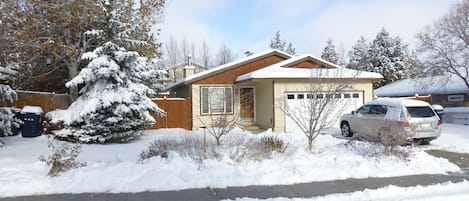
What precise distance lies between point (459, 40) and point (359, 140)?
866 inches

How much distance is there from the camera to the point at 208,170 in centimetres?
809

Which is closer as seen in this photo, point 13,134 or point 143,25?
point 13,134

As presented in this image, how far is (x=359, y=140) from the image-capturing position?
1045 cm

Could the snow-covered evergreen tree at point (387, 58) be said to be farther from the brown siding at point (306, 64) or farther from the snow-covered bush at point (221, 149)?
the snow-covered bush at point (221, 149)

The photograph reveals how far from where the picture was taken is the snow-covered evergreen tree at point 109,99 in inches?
532

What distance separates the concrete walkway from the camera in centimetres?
645

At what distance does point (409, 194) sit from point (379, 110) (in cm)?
762

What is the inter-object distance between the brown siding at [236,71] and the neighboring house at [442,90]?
15.3 meters

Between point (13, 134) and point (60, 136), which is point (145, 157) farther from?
point (13, 134)

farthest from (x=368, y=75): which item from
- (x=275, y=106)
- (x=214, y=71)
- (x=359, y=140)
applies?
(x=359, y=140)

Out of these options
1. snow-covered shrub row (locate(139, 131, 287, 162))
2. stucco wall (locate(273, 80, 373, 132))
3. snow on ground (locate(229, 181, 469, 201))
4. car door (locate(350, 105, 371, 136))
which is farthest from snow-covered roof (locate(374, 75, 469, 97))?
snow on ground (locate(229, 181, 469, 201))

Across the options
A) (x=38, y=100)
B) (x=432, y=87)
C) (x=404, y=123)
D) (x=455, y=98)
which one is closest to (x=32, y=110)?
(x=38, y=100)

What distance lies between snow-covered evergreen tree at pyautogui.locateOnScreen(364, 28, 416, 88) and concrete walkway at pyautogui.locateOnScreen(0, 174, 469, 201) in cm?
3650

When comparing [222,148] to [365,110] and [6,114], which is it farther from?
[6,114]
